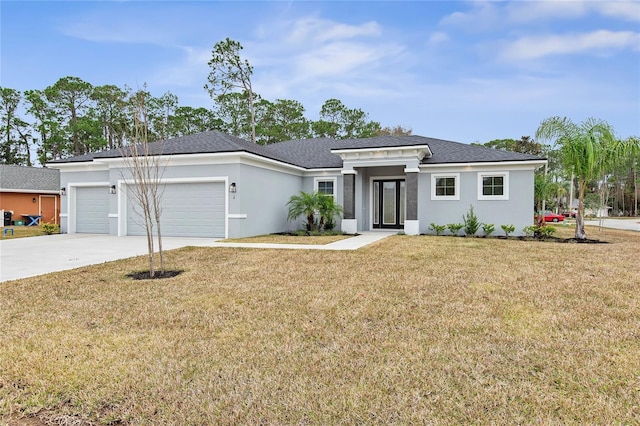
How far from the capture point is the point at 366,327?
4.21 m

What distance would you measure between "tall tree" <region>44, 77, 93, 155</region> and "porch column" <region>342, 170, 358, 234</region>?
96.9 feet

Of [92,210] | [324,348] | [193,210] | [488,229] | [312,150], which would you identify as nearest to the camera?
[324,348]

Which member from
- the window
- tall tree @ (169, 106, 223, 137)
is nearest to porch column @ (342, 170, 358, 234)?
the window

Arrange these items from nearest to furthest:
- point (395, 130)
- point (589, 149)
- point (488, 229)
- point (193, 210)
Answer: point (589, 149) < point (193, 210) < point (488, 229) < point (395, 130)

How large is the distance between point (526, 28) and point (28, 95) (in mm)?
39399

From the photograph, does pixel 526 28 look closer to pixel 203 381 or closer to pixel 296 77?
pixel 296 77

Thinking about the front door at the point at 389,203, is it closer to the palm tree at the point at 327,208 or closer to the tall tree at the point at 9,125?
the palm tree at the point at 327,208

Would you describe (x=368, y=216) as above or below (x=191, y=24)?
below

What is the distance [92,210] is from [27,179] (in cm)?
1298

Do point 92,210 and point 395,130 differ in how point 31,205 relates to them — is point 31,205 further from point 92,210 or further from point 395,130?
point 395,130

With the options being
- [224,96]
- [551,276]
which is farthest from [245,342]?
[224,96]

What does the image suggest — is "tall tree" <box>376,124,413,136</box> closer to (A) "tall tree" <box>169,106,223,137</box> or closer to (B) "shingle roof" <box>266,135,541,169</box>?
(A) "tall tree" <box>169,106,223,137</box>

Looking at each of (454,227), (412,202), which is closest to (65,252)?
(412,202)

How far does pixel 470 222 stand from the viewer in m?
15.0
